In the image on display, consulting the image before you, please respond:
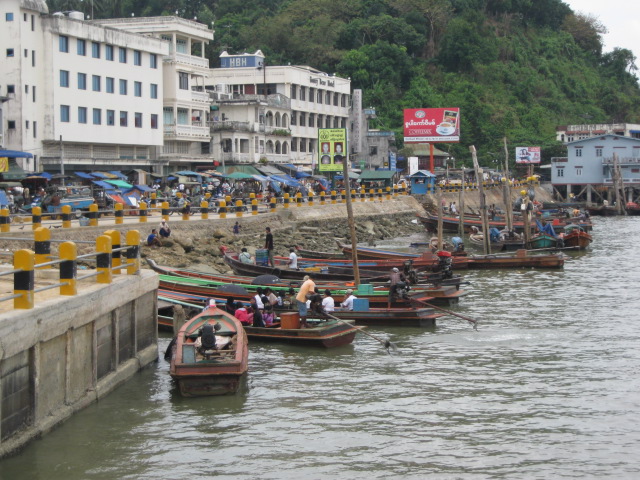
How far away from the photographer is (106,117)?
58250mm

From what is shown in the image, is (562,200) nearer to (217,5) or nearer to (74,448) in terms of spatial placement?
(217,5)

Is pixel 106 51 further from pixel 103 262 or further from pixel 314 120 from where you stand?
pixel 103 262

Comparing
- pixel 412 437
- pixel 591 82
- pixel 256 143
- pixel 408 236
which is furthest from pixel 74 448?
pixel 591 82

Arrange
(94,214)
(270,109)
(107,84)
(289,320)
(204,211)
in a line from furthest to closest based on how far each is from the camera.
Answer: (270,109) < (107,84) < (204,211) < (94,214) < (289,320)

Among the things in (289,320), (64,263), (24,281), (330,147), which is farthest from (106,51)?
(24,281)

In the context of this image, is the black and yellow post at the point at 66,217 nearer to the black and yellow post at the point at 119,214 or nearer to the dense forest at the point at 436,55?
the black and yellow post at the point at 119,214

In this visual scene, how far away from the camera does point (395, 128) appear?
333ft

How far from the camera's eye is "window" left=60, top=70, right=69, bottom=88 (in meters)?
54.2

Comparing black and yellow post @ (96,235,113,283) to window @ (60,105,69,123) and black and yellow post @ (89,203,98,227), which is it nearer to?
black and yellow post @ (89,203,98,227)

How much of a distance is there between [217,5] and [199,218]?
78611mm

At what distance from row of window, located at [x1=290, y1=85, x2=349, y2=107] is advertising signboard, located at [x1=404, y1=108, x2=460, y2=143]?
8.82m

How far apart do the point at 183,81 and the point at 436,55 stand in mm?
55011

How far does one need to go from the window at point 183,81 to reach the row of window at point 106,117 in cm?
580

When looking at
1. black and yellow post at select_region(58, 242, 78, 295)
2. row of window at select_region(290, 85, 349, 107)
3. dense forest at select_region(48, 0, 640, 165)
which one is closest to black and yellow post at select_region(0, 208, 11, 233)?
black and yellow post at select_region(58, 242, 78, 295)
